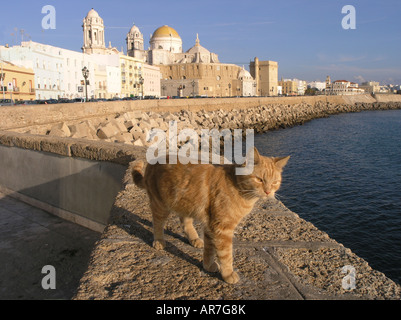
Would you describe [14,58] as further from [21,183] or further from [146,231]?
[146,231]

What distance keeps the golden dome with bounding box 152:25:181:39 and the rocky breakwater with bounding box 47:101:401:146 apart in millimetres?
35574

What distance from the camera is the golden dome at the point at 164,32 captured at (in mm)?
75188

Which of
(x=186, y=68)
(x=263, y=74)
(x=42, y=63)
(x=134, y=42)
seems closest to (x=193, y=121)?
(x=42, y=63)

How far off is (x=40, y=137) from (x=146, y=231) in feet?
12.6

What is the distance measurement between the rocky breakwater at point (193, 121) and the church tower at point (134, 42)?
116ft

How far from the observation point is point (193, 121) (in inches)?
922

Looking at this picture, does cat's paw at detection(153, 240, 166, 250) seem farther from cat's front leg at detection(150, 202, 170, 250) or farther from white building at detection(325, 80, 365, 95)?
white building at detection(325, 80, 365, 95)

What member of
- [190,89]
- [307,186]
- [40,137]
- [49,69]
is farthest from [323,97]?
[40,137]

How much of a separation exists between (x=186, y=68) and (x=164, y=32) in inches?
517

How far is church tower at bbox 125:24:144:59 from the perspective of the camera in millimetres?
69562

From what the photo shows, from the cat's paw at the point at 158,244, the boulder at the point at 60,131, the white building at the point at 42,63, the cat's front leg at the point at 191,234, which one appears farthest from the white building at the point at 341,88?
the cat's paw at the point at 158,244
